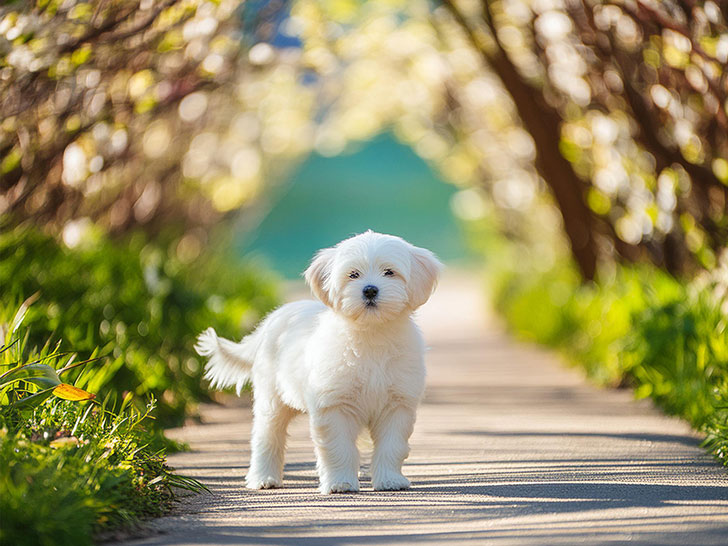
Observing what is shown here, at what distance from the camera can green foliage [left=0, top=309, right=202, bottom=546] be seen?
459cm

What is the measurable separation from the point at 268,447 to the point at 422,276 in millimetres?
1341

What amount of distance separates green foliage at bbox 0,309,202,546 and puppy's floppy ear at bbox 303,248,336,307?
103cm

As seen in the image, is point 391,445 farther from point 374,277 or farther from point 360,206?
point 360,206

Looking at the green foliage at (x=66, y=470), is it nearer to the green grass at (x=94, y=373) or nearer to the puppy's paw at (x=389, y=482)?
the green grass at (x=94, y=373)

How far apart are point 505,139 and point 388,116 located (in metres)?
5.94

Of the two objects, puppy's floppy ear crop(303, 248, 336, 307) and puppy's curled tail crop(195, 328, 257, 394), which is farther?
puppy's curled tail crop(195, 328, 257, 394)

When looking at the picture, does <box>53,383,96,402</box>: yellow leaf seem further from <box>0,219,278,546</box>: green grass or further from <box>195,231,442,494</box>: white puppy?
<box>195,231,442,494</box>: white puppy

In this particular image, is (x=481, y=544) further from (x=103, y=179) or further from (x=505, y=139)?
(x=505, y=139)

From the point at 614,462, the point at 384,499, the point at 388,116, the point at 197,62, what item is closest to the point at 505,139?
the point at 388,116

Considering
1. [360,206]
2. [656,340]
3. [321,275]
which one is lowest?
[656,340]

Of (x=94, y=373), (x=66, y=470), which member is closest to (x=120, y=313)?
(x=94, y=373)

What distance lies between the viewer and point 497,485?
20.6 ft

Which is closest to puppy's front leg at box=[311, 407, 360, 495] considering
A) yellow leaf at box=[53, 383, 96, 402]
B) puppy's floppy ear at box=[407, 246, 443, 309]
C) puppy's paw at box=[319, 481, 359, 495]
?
puppy's paw at box=[319, 481, 359, 495]

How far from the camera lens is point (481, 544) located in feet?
15.8
